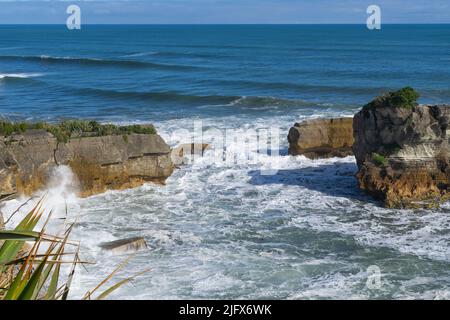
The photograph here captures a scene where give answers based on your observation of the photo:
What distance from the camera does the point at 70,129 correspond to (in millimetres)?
20609

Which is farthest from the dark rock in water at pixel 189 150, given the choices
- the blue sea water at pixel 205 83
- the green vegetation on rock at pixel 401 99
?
the blue sea water at pixel 205 83

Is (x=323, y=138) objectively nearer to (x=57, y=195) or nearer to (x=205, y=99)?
(x=57, y=195)

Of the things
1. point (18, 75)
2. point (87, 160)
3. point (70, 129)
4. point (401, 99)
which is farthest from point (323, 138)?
point (18, 75)

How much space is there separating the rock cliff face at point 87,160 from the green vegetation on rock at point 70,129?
0.28 meters

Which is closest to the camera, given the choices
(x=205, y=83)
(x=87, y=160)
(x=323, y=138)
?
(x=87, y=160)

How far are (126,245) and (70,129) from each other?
23.8 feet

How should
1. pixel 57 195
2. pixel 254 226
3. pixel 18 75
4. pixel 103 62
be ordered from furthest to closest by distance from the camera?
pixel 103 62, pixel 18 75, pixel 57 195, pixel 254 226

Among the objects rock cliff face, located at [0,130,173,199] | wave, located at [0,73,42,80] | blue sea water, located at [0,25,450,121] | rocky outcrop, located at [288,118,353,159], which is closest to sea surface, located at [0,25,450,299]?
rock cliff face, located at [0,130,173,199]

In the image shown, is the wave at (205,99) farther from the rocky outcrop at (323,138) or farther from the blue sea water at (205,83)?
the rocky outcrop at (323,138)

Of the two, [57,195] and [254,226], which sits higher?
[57,195]

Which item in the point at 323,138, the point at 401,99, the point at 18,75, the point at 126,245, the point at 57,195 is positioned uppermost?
the point at 401,99

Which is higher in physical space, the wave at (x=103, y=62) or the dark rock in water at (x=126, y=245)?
the wave at (x=103, y=62)

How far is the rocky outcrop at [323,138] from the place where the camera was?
24031mm

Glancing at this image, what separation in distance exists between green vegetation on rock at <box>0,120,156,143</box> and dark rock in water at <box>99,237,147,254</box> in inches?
223
